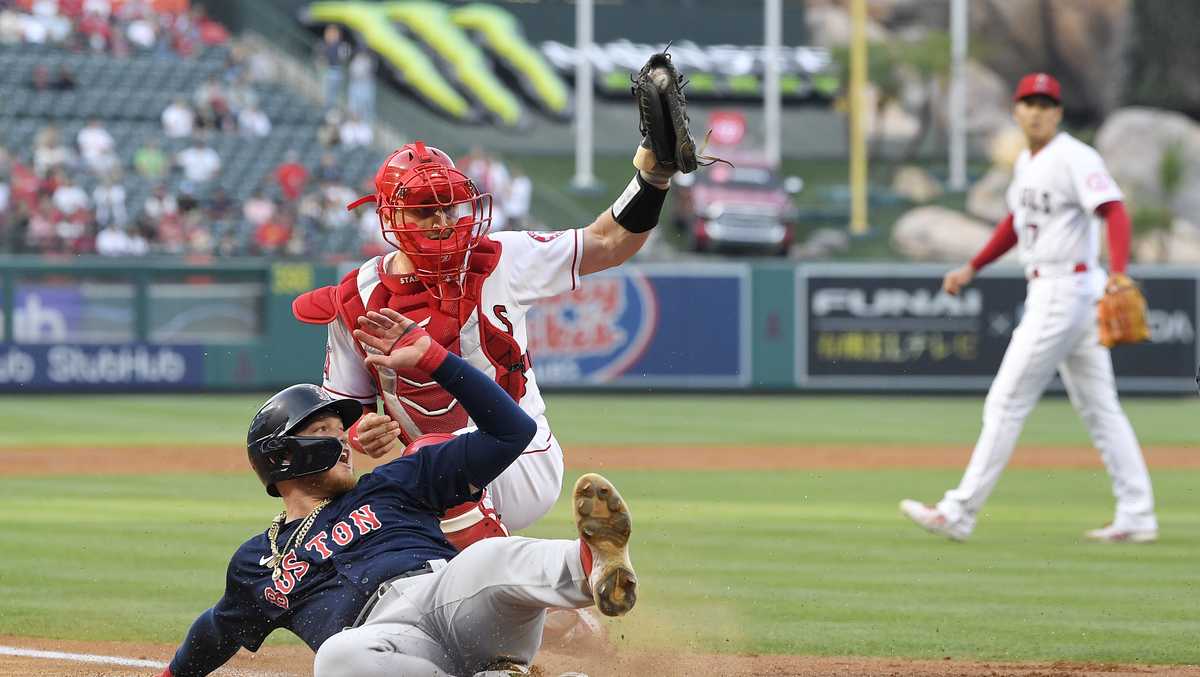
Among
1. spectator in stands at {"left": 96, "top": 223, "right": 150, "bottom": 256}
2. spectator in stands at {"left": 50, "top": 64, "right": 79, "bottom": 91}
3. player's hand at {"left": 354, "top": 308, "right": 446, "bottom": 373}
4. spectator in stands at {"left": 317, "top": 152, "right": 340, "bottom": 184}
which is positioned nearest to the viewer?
player's hand at {"left": 354, "top": 308, "right": 446, "bottom": 373}

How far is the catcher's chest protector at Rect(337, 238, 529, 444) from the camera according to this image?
5.21 metres

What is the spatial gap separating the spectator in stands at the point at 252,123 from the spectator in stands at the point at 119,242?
4945 millimetres

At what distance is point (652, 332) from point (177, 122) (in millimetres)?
9775

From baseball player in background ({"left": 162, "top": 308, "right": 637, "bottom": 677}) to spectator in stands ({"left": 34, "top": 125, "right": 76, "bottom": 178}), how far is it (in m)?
19.5

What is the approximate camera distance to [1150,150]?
3891 centimetres

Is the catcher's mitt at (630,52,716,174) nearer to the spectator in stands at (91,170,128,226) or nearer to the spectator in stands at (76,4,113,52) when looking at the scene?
the spectator in stands at (91,170,128,226)

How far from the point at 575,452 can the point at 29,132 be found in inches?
Result: 593

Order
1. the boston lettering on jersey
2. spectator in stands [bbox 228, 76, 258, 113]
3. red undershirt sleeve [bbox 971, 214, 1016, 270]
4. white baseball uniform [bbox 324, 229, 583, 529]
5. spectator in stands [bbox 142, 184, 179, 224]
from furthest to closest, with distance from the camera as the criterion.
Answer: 1. spectator in stands [bbox 228, 76, 258, 113]
2. spectator in stands [bbox 142, 184, 179, 224]
3. red undershirt sleeve [bbox 971, 214, 1016, 270]
4. white baseball uniform [bbox 324, 229, 583, 529]
5. the boston lettering on jersey

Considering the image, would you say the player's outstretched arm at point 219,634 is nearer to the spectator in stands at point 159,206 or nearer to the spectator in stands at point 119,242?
the spectator in stands at point 119,242

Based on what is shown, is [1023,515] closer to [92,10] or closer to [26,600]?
[26,600]

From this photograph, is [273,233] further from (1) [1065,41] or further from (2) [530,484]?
(1) [1065,41]

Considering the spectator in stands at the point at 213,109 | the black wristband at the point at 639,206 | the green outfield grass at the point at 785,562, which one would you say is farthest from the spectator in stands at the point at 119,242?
the black wristband at the point at 639,206

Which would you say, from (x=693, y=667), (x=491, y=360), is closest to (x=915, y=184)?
(x=693, y=667)

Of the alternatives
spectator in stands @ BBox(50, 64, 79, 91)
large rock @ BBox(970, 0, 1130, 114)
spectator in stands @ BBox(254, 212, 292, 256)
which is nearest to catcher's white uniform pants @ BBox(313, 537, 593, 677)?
spectator in stands @ BBox(254, 212, 292, 256)
